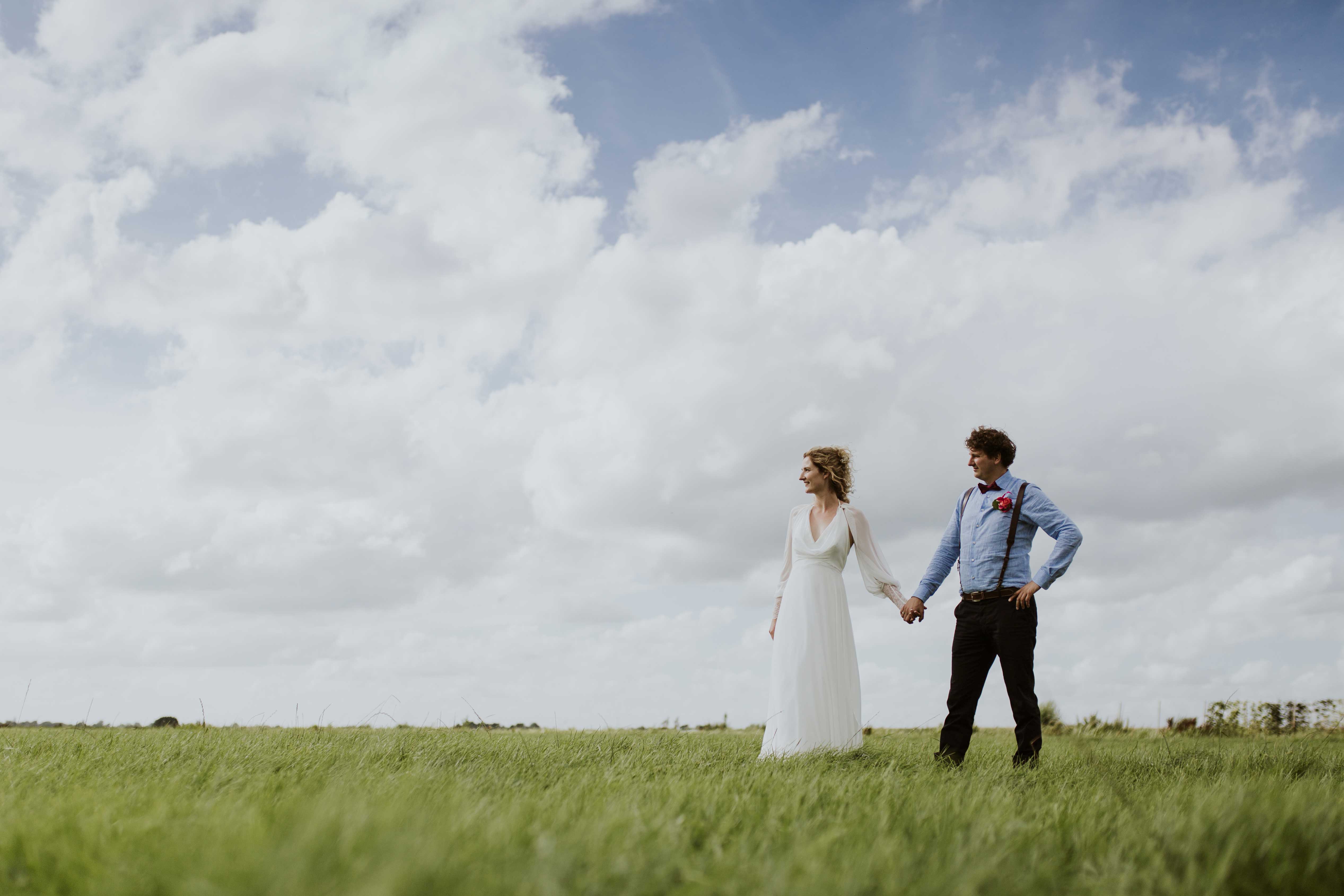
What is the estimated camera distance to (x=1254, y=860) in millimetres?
2992

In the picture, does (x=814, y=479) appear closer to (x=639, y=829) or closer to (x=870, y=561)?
(x=870, y=561)

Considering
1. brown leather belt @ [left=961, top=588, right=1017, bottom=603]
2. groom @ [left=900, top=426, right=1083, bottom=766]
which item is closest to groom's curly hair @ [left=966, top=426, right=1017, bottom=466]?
groom @ [left=900, top=426, right=1083, bottom=766]

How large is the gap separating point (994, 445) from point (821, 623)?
2291 mm

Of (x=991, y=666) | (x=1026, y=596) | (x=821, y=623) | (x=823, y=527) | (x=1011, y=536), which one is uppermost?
(x=823, y=527)

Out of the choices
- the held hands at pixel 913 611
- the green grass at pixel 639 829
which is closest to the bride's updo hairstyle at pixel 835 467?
the held hands at pixel 913 611

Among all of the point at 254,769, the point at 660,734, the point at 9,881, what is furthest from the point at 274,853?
the point at 660,734

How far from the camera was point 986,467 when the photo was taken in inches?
299

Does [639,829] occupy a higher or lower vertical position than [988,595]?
lower

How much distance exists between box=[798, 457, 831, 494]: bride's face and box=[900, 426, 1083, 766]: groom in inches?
51.4

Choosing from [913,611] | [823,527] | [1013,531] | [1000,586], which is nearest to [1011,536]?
[1013,531]

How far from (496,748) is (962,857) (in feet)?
16.1

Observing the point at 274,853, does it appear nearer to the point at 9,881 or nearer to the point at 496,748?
the point at 9,881

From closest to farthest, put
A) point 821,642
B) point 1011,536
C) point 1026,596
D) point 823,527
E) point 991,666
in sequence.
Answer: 1. point 1026,596
2. point 1011,536
3. point 991,666
4. point 821,642
5. point 823,527

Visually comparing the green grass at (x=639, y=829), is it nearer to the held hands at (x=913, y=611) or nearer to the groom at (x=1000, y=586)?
the groom at (x=1000, y=586)
